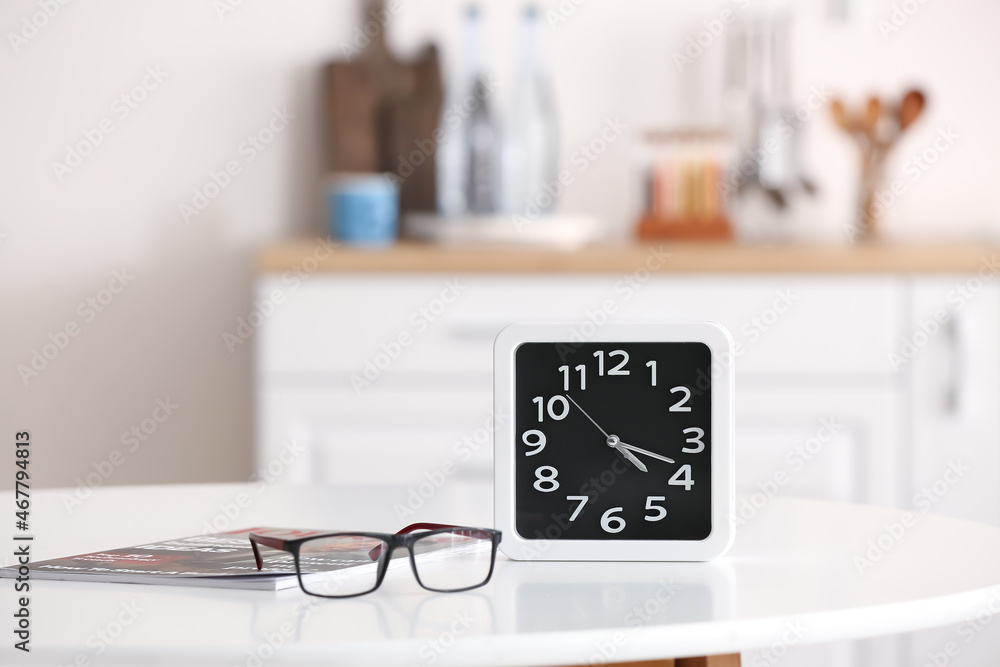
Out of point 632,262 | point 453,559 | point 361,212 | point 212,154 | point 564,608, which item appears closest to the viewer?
point 564,608

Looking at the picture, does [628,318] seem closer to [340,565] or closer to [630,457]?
[630,457]

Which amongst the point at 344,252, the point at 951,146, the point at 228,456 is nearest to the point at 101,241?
the point at 228,456

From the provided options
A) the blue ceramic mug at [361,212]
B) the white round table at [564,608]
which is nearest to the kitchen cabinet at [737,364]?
the blue ceramic mug at [361,212]

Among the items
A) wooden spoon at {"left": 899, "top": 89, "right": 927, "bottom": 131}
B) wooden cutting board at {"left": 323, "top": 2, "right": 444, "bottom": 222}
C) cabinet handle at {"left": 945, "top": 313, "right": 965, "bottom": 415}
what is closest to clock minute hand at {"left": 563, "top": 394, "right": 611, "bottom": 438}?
cabinet handle at {"left": 945, "top": 313, "right": 965, "bottom": 415}

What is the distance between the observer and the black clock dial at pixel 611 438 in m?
0.72

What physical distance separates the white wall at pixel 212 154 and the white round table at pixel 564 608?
1.58m

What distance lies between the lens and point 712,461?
717mm

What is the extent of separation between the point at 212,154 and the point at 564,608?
1.90 metres

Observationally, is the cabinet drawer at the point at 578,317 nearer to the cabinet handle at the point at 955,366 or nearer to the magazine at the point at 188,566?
the cabinet handle at the point at 955,366

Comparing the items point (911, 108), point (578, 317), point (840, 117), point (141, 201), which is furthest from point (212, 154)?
point (911, 108)

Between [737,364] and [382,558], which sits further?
[737,364]

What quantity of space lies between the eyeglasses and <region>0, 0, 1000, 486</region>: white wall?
169 cm

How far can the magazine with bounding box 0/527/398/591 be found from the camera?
2.04 feet

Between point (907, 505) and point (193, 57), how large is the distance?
65.1 inches
